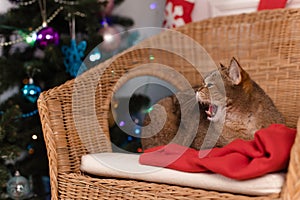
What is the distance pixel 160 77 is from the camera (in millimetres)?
1686

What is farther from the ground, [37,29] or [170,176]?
[37,29]

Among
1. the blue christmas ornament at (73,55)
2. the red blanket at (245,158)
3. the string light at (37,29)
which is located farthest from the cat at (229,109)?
the string light at (37,29)

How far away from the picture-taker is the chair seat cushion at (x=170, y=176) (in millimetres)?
949

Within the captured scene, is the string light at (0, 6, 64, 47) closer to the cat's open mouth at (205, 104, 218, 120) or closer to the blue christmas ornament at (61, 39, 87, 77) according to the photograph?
the blue christmas ornament at (61, 39, 87, 77)

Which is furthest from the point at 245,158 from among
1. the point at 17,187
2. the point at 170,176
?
the point at 17,187

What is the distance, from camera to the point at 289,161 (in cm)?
94

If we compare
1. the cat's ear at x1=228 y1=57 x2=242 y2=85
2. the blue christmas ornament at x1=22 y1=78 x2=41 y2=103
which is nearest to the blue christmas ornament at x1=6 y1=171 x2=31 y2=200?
the blue christmas ornament at x1=22 y1=78 x2=41 y2=103

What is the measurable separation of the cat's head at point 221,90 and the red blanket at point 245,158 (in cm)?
15

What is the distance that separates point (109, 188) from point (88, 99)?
35 centimetres

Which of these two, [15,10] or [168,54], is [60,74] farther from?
[168,54]

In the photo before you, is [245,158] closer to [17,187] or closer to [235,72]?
[235,72]

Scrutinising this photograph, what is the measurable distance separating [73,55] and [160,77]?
397 mm

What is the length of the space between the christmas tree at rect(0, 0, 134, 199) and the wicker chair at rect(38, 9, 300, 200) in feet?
1.18

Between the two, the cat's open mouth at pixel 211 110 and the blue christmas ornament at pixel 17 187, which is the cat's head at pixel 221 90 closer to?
the cat's open mouth at pixel 211 110
